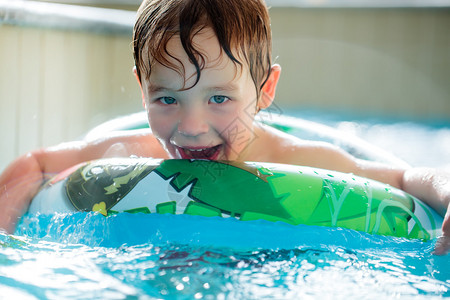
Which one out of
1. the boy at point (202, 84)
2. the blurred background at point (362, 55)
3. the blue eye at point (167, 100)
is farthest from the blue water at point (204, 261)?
the blurred background at point (362, 55)

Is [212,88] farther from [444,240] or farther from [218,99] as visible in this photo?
[444,240]

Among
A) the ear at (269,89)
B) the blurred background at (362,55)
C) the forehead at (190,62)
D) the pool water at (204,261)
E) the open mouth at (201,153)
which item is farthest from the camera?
the blurred background at (362,55)

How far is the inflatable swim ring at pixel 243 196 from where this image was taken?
0.99m

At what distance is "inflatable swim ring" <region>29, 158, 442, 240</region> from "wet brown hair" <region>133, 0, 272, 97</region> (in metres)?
0.20

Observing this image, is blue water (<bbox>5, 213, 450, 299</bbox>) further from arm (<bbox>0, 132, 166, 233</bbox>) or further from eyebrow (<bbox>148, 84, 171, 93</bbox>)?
eyebrow (<bbox>148, 84, 171, 93</bbox>)

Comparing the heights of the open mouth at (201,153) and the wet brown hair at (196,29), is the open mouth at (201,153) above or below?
below

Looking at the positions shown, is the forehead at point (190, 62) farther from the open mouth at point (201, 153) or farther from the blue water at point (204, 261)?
the blue water at point (204, 261)

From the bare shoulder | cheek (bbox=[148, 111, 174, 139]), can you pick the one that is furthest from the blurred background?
cheek (bbox=[148, 111, 174, 139])

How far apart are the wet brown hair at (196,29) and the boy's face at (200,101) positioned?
0.01 m

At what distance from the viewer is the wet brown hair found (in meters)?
1.08

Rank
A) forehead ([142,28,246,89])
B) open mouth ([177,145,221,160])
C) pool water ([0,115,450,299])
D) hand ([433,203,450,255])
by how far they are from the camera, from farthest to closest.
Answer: open mouth ([177,145,221,160]), forehead ([142,28,246,89]), hand ([433,203,450,255]), pool water ([0,115,450,299])

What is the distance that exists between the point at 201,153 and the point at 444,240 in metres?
0.51

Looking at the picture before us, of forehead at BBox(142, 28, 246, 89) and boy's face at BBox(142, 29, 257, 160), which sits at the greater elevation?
forehead at BBox(142, 28, 246, 89)

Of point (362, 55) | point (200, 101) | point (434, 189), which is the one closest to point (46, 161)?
point (200, 101)
